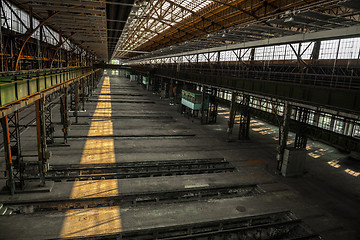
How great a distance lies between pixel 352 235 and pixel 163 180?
9.25 m

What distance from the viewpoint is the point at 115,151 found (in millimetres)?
17875

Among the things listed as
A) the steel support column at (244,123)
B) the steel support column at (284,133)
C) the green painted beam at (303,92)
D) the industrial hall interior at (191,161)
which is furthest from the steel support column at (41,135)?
the steel support column at (244,123)

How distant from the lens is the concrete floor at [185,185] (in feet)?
31.4

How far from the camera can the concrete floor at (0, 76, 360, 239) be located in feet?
31.4

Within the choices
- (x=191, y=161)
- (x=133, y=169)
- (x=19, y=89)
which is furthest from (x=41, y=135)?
(x=191, y=161)

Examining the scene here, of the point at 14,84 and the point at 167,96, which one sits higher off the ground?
the point at 14,84

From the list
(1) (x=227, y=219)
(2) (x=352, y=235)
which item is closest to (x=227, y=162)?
(1) (x=227, y=219)

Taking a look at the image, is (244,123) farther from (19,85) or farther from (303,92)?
(19,85)

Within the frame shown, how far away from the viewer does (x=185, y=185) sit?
43.1ft

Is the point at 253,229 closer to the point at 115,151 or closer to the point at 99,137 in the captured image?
the point at 115,151

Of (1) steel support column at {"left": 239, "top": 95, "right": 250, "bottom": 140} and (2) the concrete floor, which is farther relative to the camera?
(1) steel support column at {"left": 239, "top": 95, "right": 250, "bottom": 140}

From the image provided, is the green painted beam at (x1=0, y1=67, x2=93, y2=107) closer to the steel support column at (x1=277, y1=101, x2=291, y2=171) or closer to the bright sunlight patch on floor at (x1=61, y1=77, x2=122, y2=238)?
the bright sunlight patch on floor at (x1=61, y1=77, x2=122, y2=238)

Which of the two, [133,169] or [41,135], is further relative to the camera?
[133,169]

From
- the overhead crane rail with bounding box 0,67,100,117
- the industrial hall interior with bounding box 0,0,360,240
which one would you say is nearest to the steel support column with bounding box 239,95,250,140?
the industrial hall interior with bounding box 0,0,360,240
